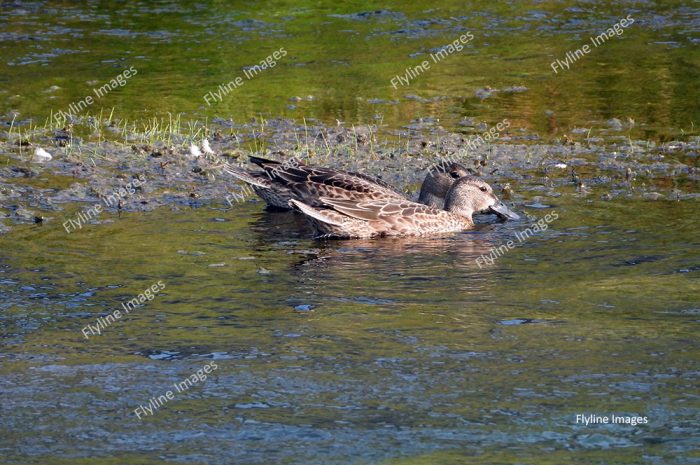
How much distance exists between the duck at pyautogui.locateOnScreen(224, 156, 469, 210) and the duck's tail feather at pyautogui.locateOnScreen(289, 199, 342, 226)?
280 mm

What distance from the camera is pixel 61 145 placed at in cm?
1461

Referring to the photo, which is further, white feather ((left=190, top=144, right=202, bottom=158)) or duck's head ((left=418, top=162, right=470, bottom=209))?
white feather ((left=190, top=144, right=202, bottom=158))

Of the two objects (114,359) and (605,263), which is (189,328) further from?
(605,263)

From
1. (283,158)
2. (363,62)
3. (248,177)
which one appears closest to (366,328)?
(248,177)

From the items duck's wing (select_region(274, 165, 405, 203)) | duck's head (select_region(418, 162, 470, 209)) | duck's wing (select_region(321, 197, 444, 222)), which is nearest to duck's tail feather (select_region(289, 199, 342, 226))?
duck's wing (select_region(321, 197, 444, 222))

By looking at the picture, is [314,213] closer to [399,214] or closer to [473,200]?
[399,214]

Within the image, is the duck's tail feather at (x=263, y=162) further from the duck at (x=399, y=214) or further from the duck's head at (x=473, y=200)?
the duck's head at (x=473, y=200)

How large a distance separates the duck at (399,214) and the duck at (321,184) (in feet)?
0.43

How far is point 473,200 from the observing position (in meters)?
12.4

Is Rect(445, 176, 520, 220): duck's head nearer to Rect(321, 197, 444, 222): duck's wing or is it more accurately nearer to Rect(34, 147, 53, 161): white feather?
Rect(321, 197, 444, 222): duck's wing

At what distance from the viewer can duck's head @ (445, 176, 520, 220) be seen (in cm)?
1227

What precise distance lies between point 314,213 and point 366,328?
306 cm

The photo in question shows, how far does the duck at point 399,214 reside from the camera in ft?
38.9

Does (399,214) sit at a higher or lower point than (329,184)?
lower
